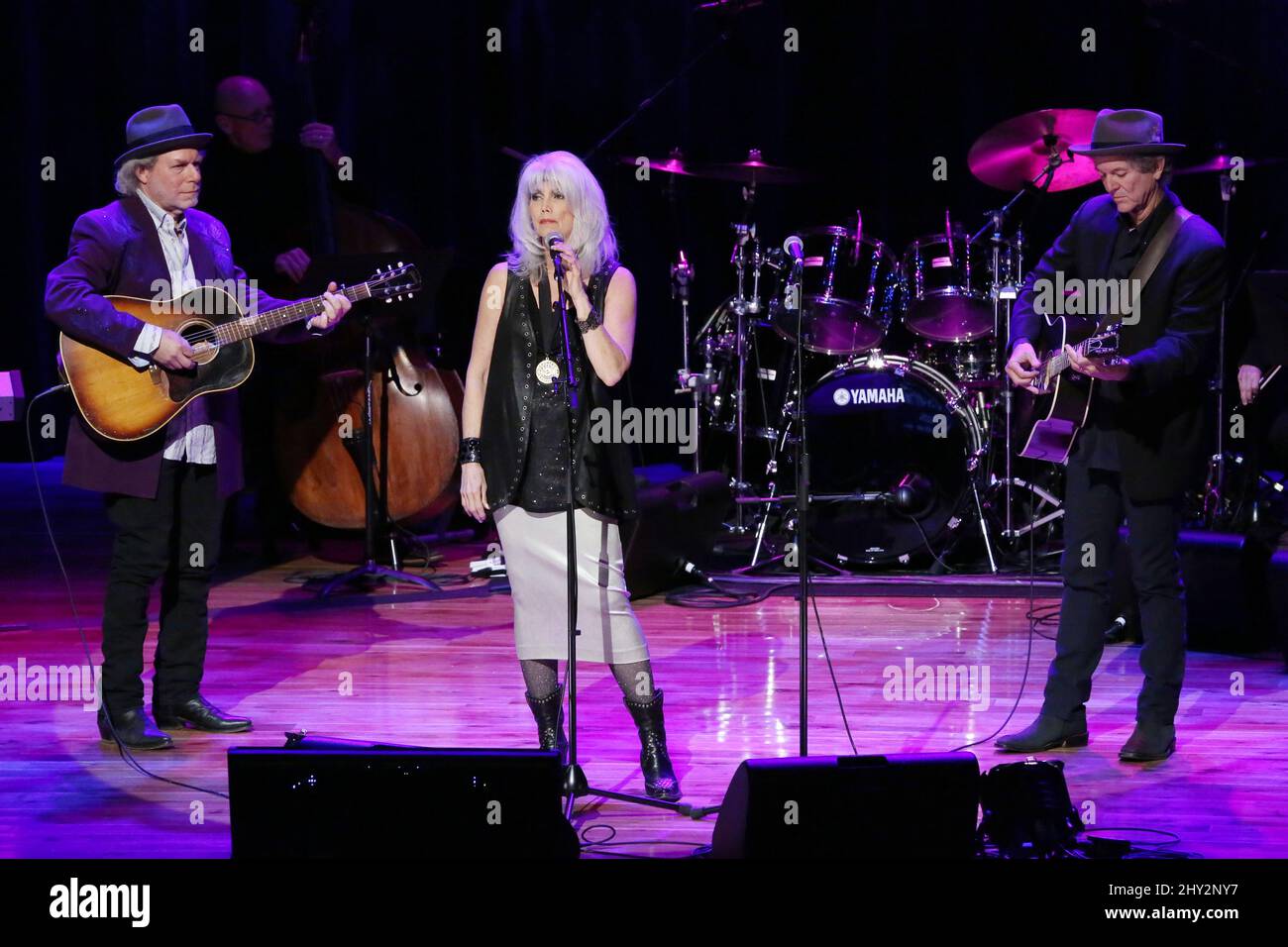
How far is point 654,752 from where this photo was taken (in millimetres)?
4020

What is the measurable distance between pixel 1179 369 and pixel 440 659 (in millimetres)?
2966

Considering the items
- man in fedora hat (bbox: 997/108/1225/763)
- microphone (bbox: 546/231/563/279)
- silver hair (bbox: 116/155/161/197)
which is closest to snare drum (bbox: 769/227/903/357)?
man in fedora hat (bbox: 997/108/1225/763)

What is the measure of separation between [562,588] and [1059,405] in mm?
1618

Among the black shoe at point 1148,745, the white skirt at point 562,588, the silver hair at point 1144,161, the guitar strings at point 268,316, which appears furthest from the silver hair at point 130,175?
the black shoe at point 1148,745

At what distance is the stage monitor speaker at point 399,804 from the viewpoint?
2.99 metres

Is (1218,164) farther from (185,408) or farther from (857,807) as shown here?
(857,807)

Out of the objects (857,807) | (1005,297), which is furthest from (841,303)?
(857,807)

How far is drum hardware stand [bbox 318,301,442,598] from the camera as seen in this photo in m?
6.97

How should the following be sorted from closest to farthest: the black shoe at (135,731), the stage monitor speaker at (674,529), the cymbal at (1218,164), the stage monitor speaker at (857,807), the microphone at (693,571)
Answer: the stage monitor speaker at (857,807)
the black shoe at (135,731)
the stage monitor speaker at (674,529)
the microphone at (693,571)
the cymbal at (1218,164)

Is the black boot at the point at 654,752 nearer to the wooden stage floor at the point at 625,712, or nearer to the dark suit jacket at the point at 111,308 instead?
the wooden stage floor at the point at 625,712

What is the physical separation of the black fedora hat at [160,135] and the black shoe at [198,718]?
1720mm

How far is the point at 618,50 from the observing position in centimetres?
942
